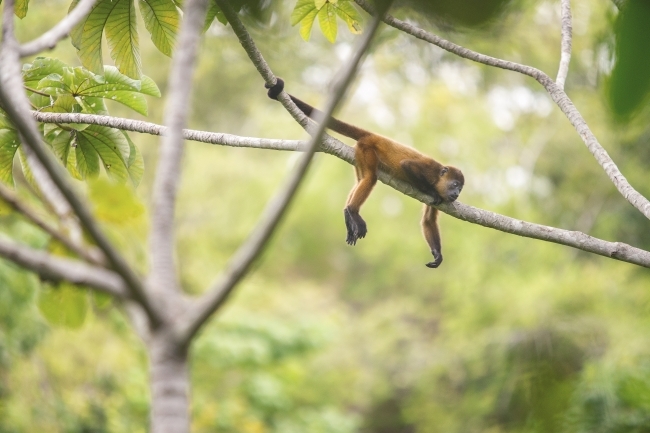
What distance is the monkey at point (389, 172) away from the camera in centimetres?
407

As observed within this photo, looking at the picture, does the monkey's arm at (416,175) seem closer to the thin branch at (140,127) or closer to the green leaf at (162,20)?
the thin branch at (140,127)

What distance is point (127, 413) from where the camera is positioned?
9328mm

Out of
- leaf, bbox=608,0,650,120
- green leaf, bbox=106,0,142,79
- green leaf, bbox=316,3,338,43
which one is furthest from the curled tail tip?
leaf, bbox=608,0,650,120

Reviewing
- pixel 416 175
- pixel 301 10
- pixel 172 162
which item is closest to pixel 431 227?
pixel 416 175

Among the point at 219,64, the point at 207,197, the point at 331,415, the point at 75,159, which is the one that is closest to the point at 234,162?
the point at 207,197

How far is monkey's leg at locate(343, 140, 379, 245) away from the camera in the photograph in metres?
4.07

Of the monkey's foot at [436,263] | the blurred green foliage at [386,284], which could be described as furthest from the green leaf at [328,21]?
the blurred green foliage at [386,284]

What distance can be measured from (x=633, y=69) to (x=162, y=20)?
9.11 ft

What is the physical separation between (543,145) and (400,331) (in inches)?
225

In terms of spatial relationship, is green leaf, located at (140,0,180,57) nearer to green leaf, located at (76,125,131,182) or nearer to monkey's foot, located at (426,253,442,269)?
green leaf, located at (76,125,131,182)

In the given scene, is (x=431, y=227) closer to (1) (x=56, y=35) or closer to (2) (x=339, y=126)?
(2) (x=339, y=126)

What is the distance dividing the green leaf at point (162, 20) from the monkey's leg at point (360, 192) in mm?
1417

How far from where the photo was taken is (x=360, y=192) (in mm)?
4172

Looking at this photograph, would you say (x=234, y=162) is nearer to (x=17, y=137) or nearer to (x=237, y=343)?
(x=237, y=343)
